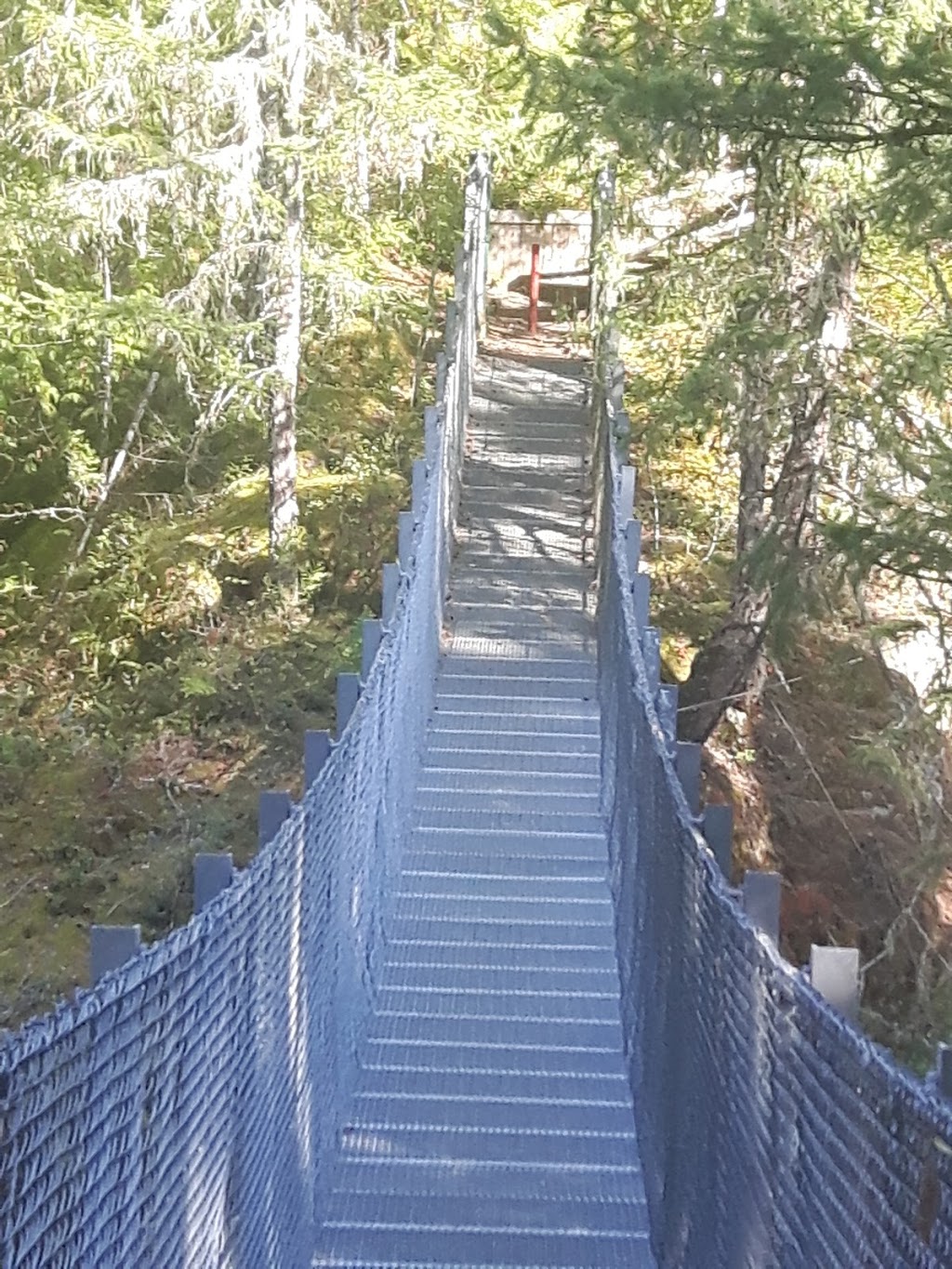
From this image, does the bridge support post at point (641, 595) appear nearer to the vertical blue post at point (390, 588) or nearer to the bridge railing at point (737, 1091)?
the bridge railing at point (737, 1091)

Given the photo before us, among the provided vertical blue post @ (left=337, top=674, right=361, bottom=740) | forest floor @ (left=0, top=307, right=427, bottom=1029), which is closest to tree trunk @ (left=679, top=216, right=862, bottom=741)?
vertical blue post @ (left=337, top=674, right=361, bottom=740)

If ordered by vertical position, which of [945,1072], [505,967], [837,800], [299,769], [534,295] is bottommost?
[837,800]

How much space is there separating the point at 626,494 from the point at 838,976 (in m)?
3.58

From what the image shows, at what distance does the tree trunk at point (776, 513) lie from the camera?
4.68 m

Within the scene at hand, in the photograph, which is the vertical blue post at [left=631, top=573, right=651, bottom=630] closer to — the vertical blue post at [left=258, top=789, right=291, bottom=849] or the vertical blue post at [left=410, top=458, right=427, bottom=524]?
the vertical blue post at [left=410, top=458, right=427, bottom=524]

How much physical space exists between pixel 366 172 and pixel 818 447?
3143mm

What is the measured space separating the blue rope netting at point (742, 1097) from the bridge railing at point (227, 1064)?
2.11 feet

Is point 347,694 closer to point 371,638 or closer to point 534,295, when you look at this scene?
point 371,638

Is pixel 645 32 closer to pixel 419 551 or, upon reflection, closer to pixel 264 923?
pixel 419 551

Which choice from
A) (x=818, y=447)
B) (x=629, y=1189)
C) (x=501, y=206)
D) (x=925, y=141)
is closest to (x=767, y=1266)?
(x=629, y=1189)

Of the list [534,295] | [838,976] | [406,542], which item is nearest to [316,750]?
[838,976]

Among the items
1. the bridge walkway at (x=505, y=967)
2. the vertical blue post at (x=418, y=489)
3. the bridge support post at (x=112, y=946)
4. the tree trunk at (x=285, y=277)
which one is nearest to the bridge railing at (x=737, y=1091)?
the bridge walkway at (x=505, y=967)

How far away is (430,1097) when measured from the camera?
346 cm

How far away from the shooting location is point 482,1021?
3.81 metres
